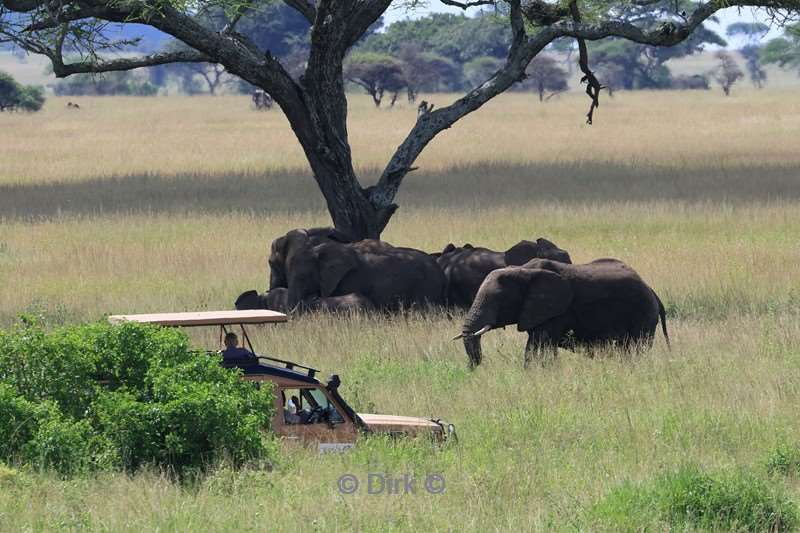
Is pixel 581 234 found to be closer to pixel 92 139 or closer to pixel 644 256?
pixel 644 256

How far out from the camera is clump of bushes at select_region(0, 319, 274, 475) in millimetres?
9281

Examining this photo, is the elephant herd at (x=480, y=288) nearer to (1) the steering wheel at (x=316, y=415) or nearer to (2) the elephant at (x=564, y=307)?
(2) the elephant at (x=564, y=307)

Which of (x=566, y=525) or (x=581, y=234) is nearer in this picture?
(x=566, y=525)

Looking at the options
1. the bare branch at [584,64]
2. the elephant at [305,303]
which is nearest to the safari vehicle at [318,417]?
the elephant at [305,303]

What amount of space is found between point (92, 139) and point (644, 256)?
35.9 metres

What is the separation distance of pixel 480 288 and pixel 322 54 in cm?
610

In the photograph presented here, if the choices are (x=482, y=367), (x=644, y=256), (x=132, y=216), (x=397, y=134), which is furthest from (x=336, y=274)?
(x=397, y=134)

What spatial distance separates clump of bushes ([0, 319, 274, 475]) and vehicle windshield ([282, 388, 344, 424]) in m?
0.22

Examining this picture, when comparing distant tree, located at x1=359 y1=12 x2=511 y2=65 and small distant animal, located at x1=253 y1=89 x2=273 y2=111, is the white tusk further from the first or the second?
distant tree, located at x1=359 y1=12 x2=511 y2=65

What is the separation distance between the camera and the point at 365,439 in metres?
9.60

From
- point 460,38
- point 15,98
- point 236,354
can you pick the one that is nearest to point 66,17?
point 236,354

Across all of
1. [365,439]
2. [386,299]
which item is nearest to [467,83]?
[386,299]

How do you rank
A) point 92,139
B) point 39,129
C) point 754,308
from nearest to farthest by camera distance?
point 754,308 → point 92,139 → point 39,129

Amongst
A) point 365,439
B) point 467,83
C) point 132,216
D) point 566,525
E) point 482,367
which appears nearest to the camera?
point 566,525
